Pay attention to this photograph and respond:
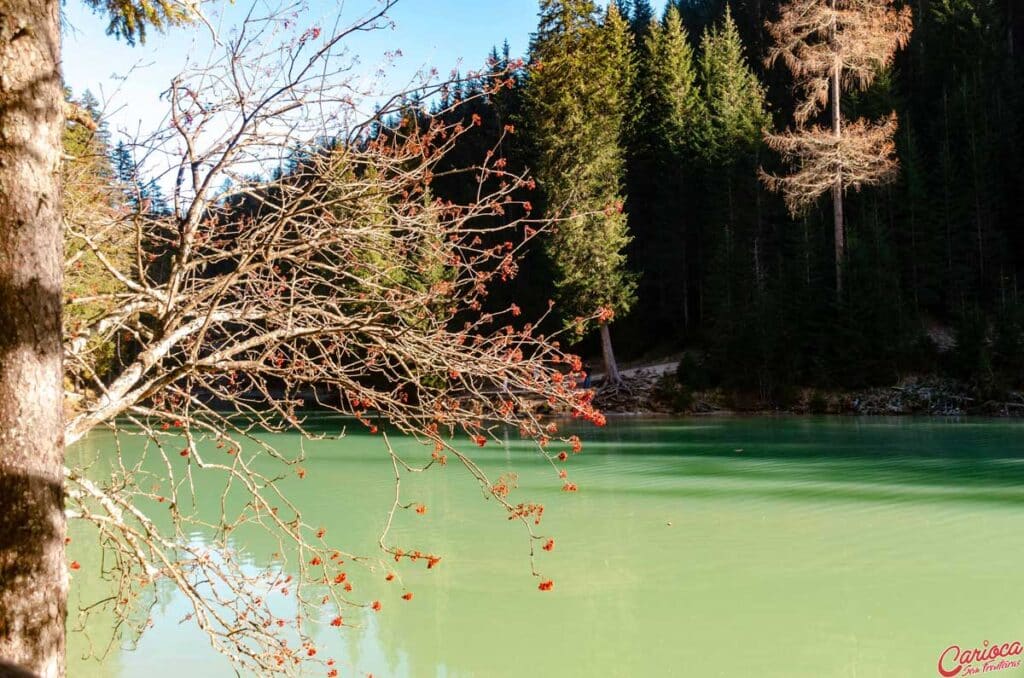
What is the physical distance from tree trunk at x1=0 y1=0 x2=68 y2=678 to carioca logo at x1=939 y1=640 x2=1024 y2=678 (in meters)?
4.44

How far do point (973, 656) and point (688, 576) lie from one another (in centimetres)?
229

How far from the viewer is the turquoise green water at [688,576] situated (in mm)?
5312

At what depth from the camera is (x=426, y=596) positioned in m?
6.72

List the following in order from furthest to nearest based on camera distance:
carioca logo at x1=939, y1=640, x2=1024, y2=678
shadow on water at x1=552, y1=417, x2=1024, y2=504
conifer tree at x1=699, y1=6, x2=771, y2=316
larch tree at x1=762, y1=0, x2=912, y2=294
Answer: conifer tree at x1=699, y1=6, x2=771, y2=316
larch tree at x1=762, y1=0, x2=912, y2=294
shadow on water at x1=552, y1=417, x2=1024, y2=504
carioca logo at x1=939, y1=640, x2=1024, y2=678

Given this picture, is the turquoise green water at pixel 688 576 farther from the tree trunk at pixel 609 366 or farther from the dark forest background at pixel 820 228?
the tree trunk at pixel 609 366

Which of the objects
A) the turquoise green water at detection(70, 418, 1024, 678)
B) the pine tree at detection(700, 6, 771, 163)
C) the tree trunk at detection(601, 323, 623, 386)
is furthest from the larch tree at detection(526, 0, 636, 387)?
the turquoise green water at detection(70, 418, 1024, 678)

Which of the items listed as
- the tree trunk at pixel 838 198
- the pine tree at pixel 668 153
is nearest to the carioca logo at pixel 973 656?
the tree trunk at pixel 838 198

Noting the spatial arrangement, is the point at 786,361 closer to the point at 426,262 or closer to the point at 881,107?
the point at 881,107

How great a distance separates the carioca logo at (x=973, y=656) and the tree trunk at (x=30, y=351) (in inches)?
175

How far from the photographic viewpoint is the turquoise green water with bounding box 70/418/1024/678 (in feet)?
17.4

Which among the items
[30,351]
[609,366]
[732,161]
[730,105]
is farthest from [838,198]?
[30,351]

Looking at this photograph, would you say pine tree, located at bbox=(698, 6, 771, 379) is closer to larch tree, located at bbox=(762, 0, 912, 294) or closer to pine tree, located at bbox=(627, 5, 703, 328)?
pine tree, located at bbox=(627, 5, 703, 328)

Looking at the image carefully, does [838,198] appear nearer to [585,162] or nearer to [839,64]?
[839,64]

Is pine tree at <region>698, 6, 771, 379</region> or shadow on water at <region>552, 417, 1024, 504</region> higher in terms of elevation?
pine tree at <region>698, 6, 771, 379</region>
